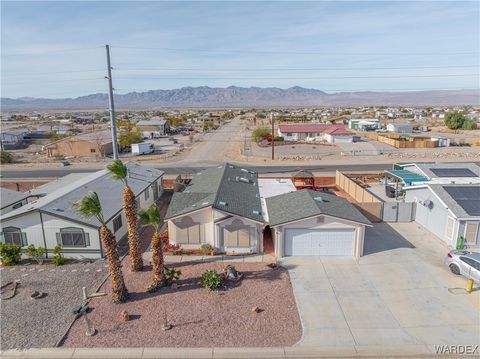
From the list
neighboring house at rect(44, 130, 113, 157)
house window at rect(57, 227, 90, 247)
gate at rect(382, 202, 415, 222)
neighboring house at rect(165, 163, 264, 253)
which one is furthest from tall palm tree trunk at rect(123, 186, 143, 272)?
neighboring house at rect(44, 130, 113, 157)

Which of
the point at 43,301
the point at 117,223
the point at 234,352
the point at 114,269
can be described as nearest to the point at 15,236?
the point at 117,223

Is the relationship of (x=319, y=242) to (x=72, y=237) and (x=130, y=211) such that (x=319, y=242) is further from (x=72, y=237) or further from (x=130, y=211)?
(x=72, y=237)

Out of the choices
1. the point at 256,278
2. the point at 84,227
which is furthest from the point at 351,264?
the point at 84,227

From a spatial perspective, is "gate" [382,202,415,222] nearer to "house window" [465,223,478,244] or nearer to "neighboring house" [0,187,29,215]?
"house window" [465,223,478,244]

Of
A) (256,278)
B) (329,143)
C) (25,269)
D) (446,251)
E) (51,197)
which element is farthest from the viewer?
(329,143)

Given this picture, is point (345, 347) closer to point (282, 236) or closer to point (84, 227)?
point (282, 236)
